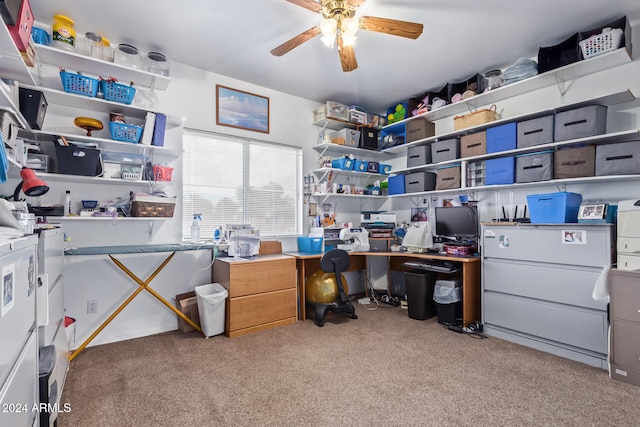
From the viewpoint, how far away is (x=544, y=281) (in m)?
2.74

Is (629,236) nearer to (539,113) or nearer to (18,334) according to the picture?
(539,113)

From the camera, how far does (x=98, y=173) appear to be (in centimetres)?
273

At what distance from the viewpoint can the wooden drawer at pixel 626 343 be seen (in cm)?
217

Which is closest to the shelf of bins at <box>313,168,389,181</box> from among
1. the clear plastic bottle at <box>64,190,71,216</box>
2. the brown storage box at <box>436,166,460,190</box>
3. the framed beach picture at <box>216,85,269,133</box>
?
the framed beach picture at <box>216,85,269,133</box>

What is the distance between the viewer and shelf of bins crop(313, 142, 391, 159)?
168 inches

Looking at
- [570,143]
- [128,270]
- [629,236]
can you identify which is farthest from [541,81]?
[128,270]

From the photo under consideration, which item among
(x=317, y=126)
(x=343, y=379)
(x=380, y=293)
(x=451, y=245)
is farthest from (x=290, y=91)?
(x=343, y=379)

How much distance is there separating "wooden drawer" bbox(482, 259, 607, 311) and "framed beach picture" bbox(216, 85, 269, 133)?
2.91m

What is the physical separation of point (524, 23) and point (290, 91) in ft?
8.08

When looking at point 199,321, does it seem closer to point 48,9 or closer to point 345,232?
point 345,232

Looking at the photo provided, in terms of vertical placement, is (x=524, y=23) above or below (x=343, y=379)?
above

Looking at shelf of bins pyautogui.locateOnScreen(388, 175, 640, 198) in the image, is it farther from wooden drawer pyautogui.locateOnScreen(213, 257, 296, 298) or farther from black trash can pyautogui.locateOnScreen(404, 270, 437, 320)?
wooden drawer pyautogui.locateOnScreen(213, 257, 296, 298)

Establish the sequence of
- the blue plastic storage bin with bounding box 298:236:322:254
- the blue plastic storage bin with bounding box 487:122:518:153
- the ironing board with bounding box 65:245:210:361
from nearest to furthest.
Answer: the ironing board with bounding box 65:245:210:361, the blue plastic storage bin with bounding box 487:122:518:153, the blue plastic storage bin with bounding box 298:236:322:254

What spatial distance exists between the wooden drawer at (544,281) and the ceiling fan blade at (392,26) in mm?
2139
